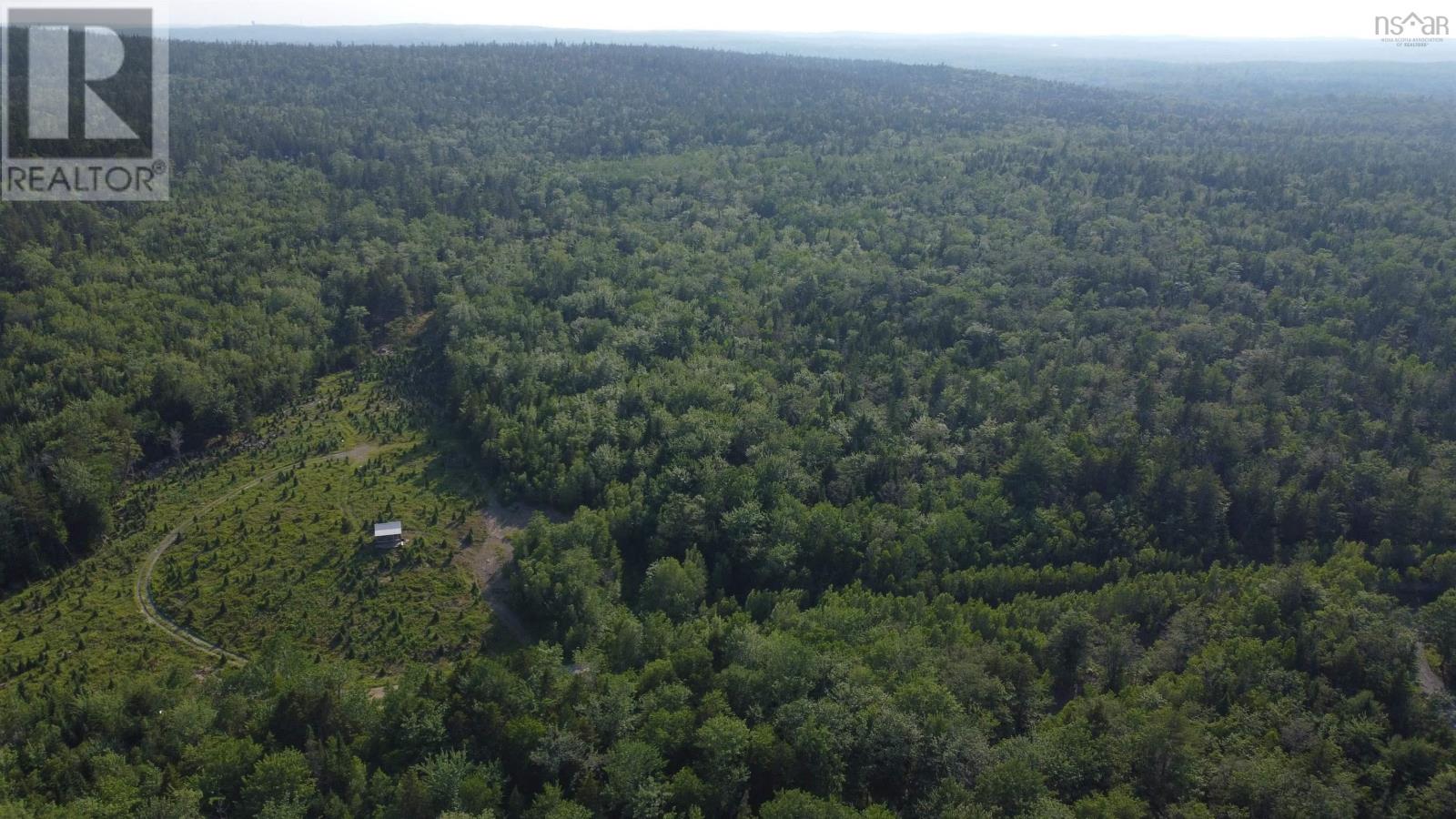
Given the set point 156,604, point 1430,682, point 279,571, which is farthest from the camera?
point 279,571

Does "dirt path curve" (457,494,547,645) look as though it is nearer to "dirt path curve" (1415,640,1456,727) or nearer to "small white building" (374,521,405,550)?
"small white building" (374,521,405,550)

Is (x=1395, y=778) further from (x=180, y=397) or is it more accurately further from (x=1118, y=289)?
(x=180, y=397)

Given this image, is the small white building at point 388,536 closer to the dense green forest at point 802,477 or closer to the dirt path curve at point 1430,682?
the dense green forest at point 802,477

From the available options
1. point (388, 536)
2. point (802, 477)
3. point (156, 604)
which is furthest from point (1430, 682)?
point (156, 604)
